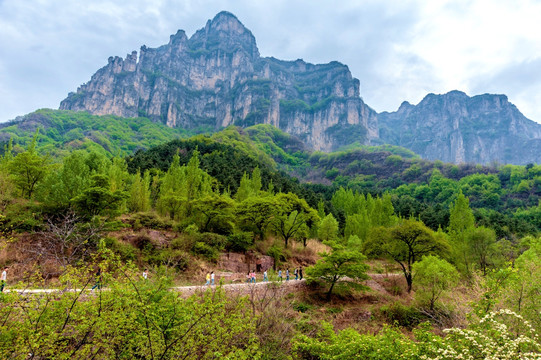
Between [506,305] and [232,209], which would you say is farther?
[232,209]

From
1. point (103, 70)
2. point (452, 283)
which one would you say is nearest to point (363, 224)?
point (452, 283)

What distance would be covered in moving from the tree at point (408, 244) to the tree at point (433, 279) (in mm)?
3804

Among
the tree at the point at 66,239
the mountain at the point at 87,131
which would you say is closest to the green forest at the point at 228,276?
the tree at the point at 66,239

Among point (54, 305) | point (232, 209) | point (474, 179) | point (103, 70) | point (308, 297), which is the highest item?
point (103, 70)

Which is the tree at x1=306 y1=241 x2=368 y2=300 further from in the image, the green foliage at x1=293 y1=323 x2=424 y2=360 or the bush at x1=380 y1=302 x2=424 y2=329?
the green foliage at x1=293 y1=323 x2=424 y2=360

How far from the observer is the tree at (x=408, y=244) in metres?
24.8

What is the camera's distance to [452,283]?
19812mm

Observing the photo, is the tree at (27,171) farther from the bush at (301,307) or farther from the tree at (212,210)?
the bush at (301,307)

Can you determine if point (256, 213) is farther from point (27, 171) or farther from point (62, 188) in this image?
point (27, 171)

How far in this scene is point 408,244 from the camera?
1001 inches

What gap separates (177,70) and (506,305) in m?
216

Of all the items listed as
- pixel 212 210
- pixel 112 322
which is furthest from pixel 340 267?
pixel 112 322

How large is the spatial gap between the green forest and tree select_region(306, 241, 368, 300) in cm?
14

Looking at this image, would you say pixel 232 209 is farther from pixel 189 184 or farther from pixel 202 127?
pixel 202 127
